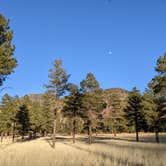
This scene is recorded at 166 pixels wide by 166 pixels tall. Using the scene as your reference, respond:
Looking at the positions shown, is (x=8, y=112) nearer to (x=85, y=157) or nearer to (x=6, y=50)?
(x=6, y=50)

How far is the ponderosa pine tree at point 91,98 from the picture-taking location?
45.7 m

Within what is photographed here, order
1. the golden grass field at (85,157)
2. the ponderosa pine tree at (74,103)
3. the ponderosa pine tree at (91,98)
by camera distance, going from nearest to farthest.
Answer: the golden grass field at (85,157), the ponderosa pine tree at (91,98), the ponderosa pine tree at (74,103)

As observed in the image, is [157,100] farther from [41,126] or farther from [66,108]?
[41,126]

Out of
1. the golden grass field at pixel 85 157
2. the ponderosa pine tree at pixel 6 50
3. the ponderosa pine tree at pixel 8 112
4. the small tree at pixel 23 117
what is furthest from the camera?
the ponderosa pine tree at pixel 8 112

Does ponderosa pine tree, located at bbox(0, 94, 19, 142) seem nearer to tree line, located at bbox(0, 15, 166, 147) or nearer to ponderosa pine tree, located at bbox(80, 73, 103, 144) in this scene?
tree line, located at bbox(0, 15, 166, 147)

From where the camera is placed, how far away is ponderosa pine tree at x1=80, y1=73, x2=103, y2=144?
150ft

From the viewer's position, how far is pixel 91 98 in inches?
1790

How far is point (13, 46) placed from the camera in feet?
76.6

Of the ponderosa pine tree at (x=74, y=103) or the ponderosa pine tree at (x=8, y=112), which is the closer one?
the ponderosa pine tree at (x=74, y=103)

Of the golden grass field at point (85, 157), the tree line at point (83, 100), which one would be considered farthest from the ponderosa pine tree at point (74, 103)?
the golden grass field at point (85, 157)

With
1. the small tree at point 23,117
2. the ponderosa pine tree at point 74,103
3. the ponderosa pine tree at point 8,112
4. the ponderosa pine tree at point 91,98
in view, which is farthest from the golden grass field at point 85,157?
the ponderosa pine tree at point 8,112

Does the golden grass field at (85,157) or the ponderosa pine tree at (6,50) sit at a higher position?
the ponderosa pine tree at (6,50)

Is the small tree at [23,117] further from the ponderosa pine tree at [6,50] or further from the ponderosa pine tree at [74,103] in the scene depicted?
the ponderosa pine tree at [6,50]

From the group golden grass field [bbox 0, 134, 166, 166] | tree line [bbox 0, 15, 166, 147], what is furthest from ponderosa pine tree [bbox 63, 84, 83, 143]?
golden grass field [bbox 0, 134, 166, 166]
